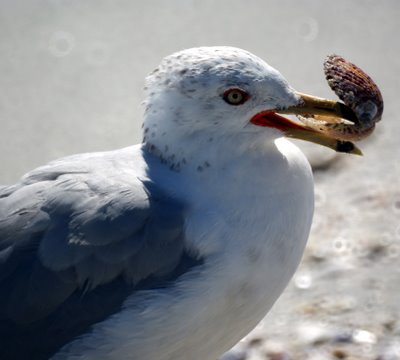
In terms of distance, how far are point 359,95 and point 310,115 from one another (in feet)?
0.57

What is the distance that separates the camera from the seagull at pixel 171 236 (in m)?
3.23

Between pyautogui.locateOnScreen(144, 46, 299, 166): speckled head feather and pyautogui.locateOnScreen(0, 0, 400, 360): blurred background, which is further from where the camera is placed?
pyautogui.locateOnScreen(0, 0, 400, 360): blurred background

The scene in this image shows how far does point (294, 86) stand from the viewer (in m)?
5.69

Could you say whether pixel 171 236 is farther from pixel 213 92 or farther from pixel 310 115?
pixel 310 115

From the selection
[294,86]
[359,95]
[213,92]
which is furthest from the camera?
[294,86]

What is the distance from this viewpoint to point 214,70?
3.21 metres

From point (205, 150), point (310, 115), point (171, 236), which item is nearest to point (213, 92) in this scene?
point (205, 150)

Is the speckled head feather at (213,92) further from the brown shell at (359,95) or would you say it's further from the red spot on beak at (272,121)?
the brown shell at (359,95)

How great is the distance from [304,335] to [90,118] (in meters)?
2.13

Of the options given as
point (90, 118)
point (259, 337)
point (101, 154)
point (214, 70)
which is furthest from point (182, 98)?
point (90, 118)

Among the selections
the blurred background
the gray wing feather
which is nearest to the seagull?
the gray wing feather

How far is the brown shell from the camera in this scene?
10.9 feet

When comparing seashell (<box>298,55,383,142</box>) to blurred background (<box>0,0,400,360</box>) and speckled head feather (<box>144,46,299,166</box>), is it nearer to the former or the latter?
speckled head feather (<box>144,46,299,166</box>)

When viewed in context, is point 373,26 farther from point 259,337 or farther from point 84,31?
point 259,337
